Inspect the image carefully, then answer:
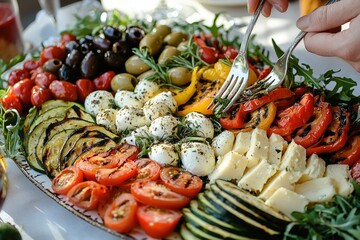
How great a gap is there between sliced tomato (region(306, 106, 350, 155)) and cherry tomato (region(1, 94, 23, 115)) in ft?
4.38

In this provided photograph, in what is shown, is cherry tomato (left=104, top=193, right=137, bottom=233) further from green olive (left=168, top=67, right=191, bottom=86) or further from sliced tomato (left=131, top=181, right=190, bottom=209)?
green olive (left=168, top=67, right=191, bottom=86)

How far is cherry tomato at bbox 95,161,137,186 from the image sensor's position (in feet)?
5.65

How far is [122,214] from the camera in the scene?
160 centimetres

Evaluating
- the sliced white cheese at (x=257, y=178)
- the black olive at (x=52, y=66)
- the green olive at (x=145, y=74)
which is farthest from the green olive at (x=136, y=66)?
the sliced white cheese at (x=257, y=178)

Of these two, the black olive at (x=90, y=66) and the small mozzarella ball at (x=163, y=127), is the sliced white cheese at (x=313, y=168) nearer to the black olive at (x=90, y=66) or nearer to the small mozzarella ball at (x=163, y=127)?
the small mozzarella ball at (x=163, y=127)

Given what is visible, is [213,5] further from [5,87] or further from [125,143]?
[125,143]

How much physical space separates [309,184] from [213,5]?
2113mm

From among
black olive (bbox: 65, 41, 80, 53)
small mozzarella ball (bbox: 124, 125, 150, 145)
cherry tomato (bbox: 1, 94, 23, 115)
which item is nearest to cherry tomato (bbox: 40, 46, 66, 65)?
black olive (bbox: 65, 41, 80, 53)

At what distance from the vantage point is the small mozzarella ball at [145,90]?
2.27 meters

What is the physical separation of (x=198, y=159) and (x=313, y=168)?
0.41 m

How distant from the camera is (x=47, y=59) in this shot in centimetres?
261

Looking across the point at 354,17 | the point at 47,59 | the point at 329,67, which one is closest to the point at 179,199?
the point at 354,17

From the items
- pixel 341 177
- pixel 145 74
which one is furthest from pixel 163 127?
pixel 341 177

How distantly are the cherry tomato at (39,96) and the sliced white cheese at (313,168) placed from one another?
1246 mm
